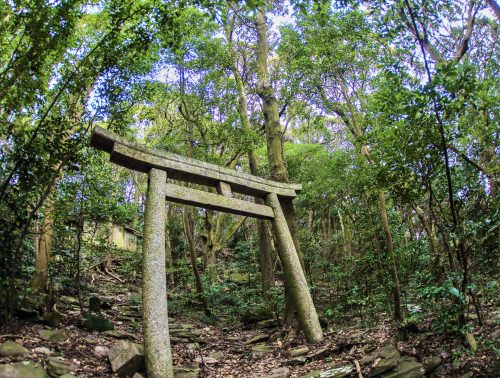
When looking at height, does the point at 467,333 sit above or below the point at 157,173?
below

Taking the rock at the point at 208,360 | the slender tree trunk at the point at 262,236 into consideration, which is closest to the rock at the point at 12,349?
the rock at the point at 208,360

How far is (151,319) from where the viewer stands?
498cm

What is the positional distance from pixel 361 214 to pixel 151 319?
710 centimetres

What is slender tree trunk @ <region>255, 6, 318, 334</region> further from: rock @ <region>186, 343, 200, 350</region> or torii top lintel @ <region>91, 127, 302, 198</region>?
rock @ <region>186, 343, 200, 350</region>

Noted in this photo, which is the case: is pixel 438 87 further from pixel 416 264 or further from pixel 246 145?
pixel 246 145

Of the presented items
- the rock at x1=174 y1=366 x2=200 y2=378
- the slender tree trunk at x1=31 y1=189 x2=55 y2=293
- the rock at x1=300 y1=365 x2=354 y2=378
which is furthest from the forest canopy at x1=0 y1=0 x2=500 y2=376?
the rock at x1=174 y1=366 x2=200 y2=378

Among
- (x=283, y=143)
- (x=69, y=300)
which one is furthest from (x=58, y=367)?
(x=283, y=143)

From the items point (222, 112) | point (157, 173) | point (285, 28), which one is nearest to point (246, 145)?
point (222, 112)

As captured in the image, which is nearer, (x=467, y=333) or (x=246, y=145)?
(x=467, y=333)

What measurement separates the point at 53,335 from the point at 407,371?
4.74 m

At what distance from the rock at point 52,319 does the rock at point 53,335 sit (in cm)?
47

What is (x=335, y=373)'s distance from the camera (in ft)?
15.0

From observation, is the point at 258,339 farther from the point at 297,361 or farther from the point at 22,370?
the point at 22,370

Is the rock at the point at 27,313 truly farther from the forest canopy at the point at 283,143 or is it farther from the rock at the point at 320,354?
the rock at the point at 320,354
